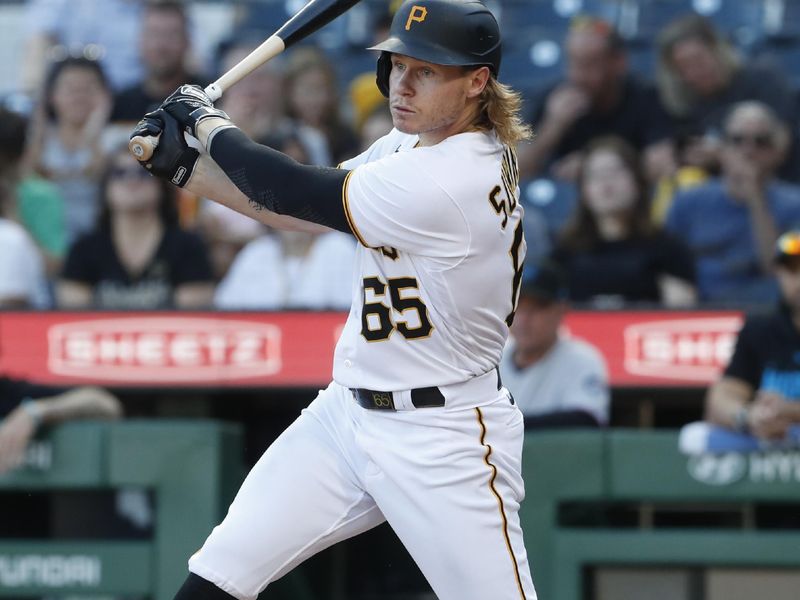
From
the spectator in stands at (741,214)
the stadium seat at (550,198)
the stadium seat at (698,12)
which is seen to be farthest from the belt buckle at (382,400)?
the stadium seat at (698,12)

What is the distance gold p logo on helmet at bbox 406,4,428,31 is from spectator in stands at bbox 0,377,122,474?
7.13 feet

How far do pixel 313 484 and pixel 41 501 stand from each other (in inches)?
85.2

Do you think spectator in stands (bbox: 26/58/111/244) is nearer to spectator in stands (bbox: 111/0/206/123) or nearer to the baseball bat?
spectator in stands (bbox: 111/0/206/123)

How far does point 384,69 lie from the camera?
3.07 m

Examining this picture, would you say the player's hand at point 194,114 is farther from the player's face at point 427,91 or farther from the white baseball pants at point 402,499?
the white baseball pants at point 402,499

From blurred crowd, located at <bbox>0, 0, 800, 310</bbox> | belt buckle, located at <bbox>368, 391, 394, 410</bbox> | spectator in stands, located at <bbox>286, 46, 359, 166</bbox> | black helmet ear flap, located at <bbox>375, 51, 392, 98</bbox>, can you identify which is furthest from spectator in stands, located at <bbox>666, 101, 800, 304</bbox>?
belt buckle, located at <bbox>368, 391, 394, 410</bbox>

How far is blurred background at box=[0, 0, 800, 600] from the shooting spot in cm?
441

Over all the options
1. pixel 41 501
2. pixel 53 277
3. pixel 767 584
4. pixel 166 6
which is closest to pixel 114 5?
pixel 166 6

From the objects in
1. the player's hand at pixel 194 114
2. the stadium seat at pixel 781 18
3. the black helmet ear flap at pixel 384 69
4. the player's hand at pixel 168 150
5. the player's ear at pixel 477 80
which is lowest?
the player's hand at pixel 168 150

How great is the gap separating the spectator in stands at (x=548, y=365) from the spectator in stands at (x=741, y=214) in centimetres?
114

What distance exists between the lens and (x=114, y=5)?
7.40 meters

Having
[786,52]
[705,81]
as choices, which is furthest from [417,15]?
[786,52]

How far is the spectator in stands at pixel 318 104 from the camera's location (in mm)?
6680

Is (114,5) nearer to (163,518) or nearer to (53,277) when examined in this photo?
(53,277)
